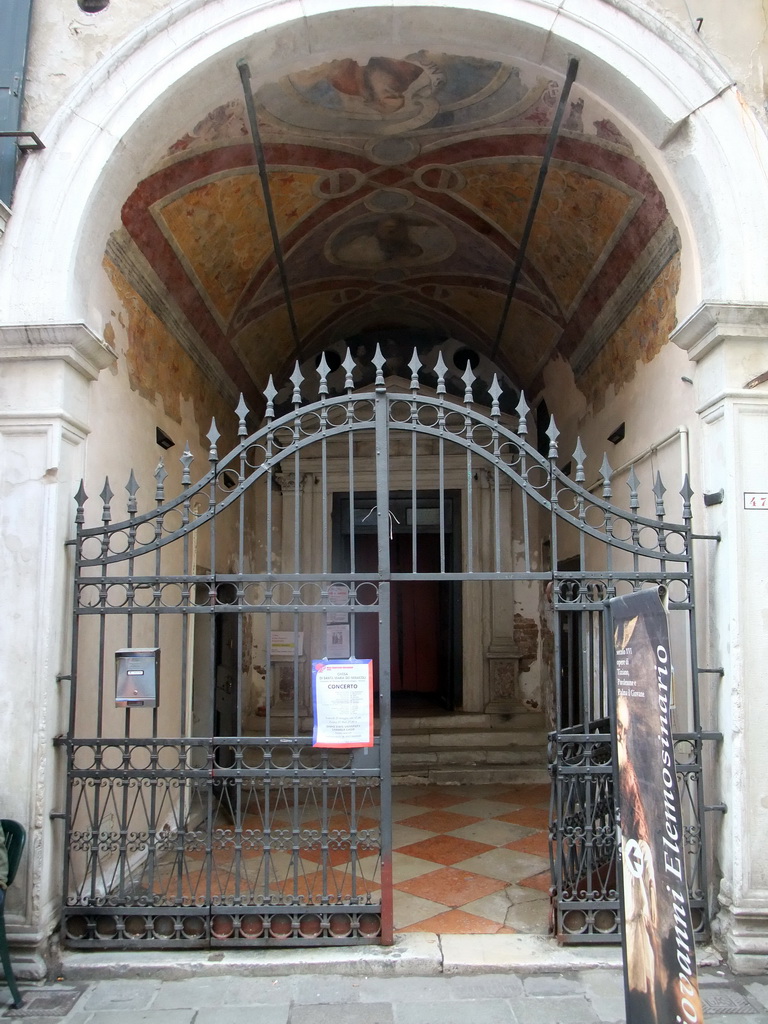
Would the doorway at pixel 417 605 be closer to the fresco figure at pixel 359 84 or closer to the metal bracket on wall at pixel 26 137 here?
the fresco figure at pixel 359 84

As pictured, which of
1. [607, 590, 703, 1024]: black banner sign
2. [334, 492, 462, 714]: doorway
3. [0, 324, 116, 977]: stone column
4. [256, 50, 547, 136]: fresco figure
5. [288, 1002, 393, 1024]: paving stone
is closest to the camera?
[607, 590, 703, 1024]: black banner sign

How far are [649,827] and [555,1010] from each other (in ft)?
5.24

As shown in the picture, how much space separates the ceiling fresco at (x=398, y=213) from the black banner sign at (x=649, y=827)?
10.7 feet

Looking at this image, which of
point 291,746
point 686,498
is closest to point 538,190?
point 686,498

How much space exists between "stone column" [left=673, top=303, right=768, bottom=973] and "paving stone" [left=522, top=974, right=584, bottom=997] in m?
0.80

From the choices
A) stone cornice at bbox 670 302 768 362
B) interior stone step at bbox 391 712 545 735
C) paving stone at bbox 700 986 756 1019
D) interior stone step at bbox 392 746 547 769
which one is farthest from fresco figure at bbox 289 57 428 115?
interior stone step at bbox 391 712 545 735

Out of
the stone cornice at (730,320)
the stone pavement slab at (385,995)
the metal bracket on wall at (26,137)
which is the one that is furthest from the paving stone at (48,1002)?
the stone cornice at (730,320)

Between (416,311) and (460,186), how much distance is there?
2669 millimetres

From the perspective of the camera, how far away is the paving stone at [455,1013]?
11.1ft

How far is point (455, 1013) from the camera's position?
346 cm

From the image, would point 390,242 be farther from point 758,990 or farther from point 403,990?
point 758,990

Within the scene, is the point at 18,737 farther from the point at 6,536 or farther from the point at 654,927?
the point at 654,927

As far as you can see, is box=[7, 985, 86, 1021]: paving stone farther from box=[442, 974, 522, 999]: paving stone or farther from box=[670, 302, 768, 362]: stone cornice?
box=[670, 302, 768, 362]: stone cornice

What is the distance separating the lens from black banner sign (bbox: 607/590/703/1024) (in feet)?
7.74
